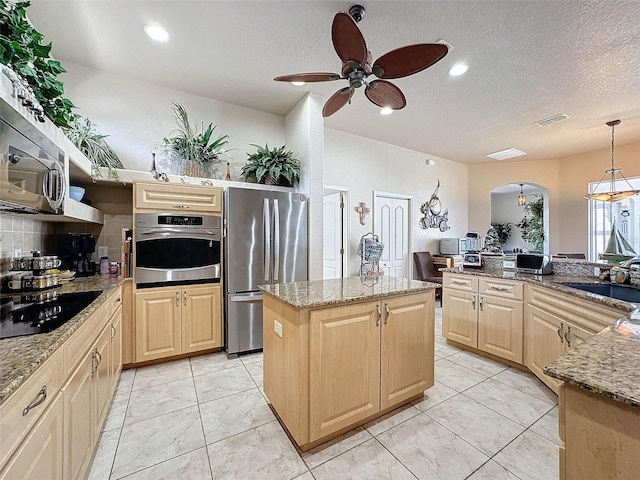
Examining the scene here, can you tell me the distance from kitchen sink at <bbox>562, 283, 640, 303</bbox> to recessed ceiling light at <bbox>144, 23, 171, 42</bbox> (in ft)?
12.7

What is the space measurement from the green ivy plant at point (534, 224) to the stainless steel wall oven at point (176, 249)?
28.2 ft

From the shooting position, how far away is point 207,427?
184cm

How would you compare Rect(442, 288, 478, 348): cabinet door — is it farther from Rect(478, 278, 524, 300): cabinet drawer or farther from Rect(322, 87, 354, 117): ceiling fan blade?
Rect(322, 87, 354, 117): ceiling fan blade

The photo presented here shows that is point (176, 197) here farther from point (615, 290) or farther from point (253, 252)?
point (615, 290)

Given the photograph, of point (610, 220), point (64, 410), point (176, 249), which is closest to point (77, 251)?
point (176, 249)

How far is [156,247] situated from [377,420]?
7.93 feet

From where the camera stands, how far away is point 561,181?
5660 millimetres

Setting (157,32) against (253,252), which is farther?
(253,252)

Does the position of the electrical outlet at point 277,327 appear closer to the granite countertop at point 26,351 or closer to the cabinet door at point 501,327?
the granite countertop at point 26,351

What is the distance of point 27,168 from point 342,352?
1.97 meters

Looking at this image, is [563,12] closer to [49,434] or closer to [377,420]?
[377,420]

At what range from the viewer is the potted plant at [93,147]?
8.32ft

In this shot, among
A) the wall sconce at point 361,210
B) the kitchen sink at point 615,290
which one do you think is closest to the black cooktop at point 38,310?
the kitchen sink at point 615,290

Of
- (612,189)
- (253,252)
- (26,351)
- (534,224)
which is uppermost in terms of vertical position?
(612,189)
